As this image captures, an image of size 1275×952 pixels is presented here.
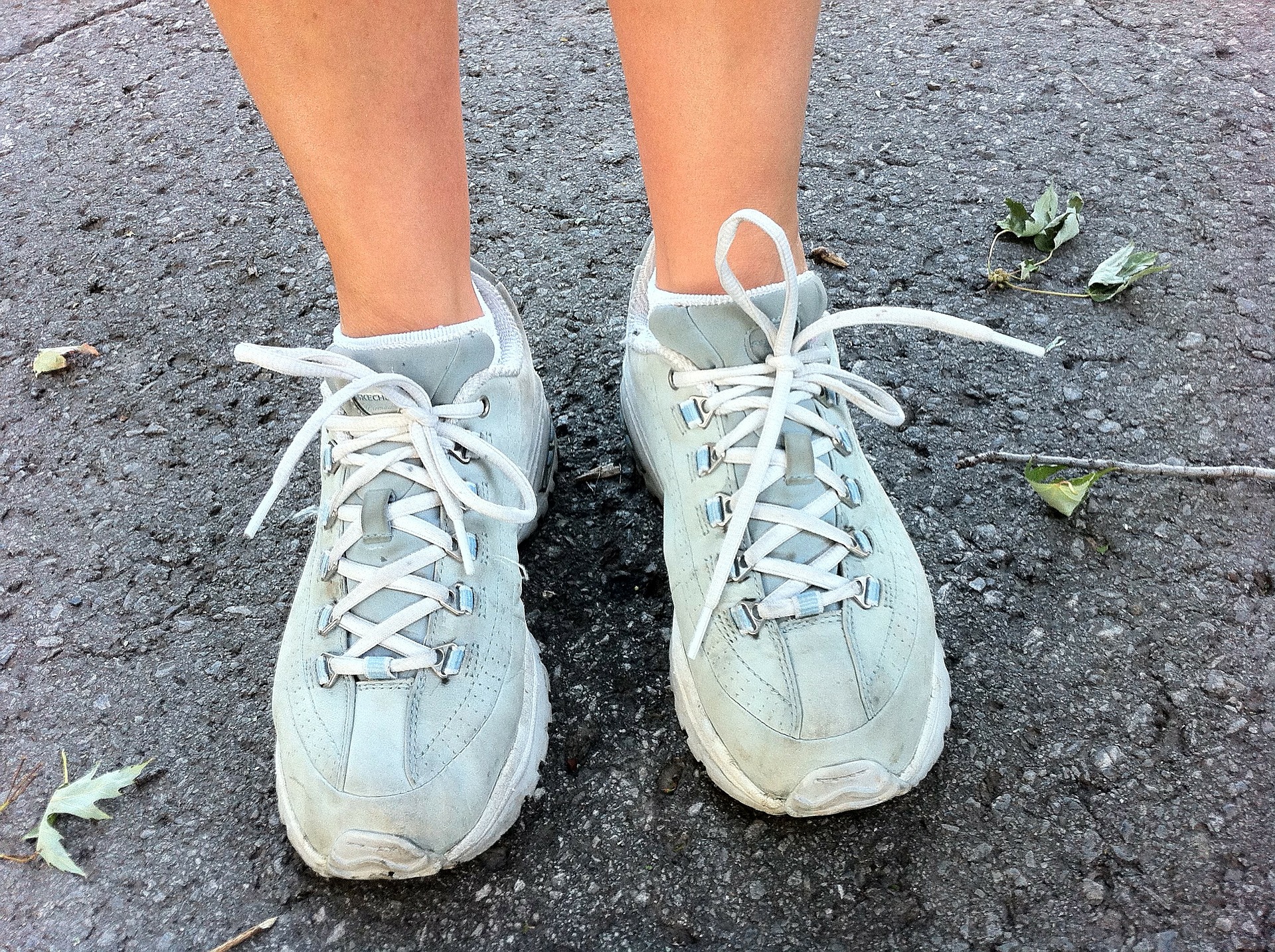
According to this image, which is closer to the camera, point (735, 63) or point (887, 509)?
point (735, 63)

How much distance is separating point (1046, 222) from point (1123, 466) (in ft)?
2.04

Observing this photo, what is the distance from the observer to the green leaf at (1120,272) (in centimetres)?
169

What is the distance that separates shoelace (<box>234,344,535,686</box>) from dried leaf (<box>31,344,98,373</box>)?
95 cm

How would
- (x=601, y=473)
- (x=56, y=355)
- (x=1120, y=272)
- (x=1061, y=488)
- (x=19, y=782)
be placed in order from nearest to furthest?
(x=19, y=782)
(x=1061, y=488)
(x=601, y=473)
(x=1120, y=272)
(x=56, y=355)

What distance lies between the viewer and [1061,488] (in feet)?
4.49

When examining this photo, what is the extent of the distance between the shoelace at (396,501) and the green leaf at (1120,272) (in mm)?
1153

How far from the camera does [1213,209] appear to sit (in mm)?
1832

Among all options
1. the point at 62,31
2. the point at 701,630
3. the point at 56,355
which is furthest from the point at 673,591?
the point at 62,31

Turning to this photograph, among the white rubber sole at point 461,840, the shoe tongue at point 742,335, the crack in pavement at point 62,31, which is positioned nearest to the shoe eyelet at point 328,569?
the white rubber sole at point 461,840

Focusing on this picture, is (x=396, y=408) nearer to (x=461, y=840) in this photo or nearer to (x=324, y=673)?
(x=324, y=673)

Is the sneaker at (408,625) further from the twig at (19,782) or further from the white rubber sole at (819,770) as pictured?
the twig at (19,782)

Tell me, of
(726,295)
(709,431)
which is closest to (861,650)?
(709,431)

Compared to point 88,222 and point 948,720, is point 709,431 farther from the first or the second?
point 88,222

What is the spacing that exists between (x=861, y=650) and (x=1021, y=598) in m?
0.38
